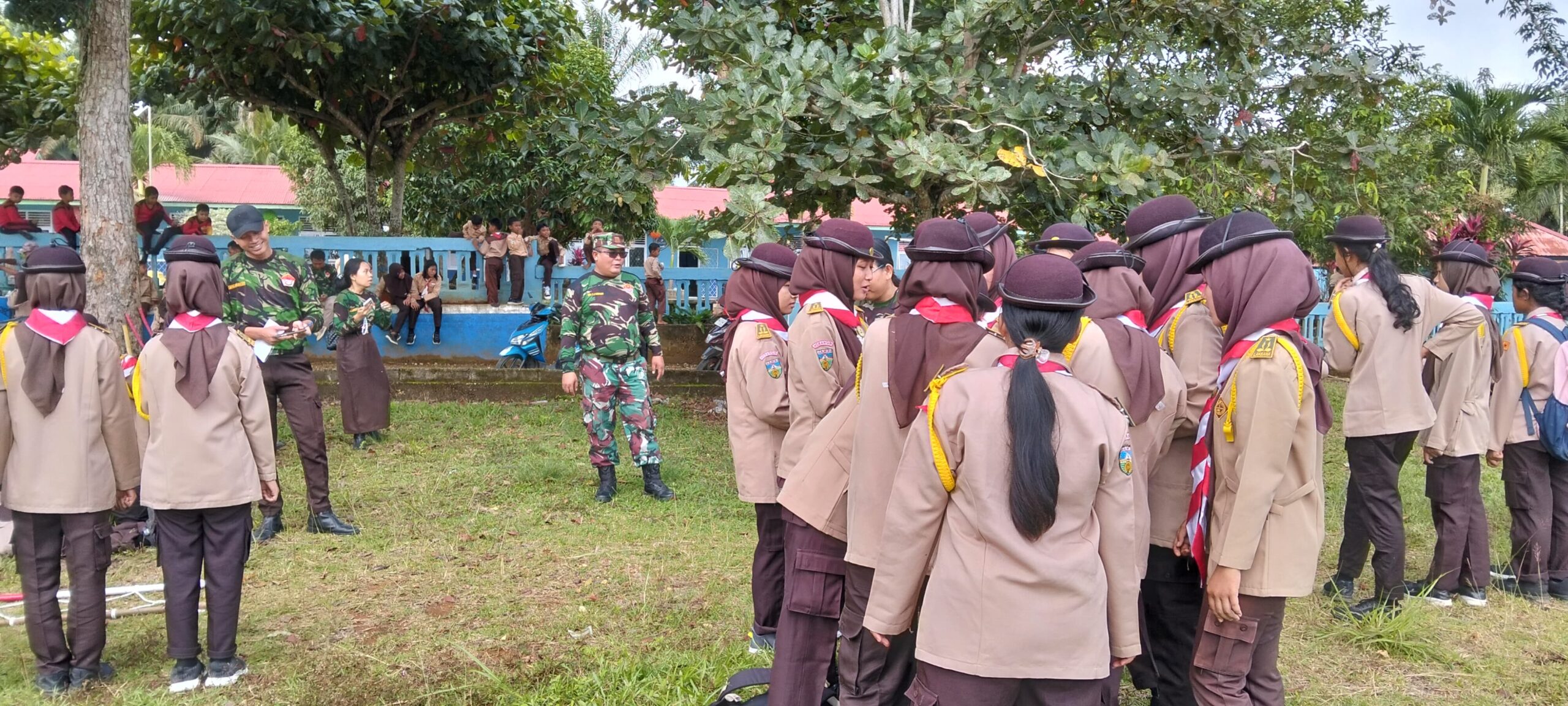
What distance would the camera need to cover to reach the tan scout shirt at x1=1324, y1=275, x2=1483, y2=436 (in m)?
4.88

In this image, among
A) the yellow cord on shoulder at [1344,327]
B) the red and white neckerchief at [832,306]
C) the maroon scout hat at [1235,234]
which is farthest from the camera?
the yellow cord on shoulder at [1344,327]

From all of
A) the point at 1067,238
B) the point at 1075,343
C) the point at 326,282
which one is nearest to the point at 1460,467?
the point at 1067,238

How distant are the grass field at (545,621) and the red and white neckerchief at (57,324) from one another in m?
1.34

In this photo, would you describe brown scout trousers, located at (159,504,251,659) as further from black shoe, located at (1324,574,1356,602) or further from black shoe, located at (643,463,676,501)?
black shoe, located at (1324,574,1356,602)

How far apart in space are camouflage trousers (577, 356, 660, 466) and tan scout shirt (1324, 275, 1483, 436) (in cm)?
411

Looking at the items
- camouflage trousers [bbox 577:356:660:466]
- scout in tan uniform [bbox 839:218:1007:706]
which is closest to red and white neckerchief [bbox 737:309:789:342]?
scout in tan uniform [bbox 839:218:1007:706]

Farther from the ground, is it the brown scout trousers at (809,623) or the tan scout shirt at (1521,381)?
the tan scout shirt at (1521,381)

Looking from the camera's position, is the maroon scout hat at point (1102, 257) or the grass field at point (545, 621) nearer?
the maroon scout hat at point (1102, 257)

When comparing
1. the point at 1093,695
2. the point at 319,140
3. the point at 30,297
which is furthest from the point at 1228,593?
the point at 319,140

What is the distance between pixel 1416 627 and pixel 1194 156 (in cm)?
360

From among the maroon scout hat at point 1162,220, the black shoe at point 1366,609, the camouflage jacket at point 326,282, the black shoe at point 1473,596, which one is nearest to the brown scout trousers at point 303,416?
the camouflage jacket at point 326,282

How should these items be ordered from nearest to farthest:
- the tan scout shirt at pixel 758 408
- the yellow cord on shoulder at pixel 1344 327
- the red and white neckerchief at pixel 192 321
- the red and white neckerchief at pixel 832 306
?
the red and white neckerchief at pixel 832 306 → the red and white neckerchief at pixel 192 321 → the tan scout shirt at pixel 758 408 → the yellow cord on shoulder at pixel 1344 327

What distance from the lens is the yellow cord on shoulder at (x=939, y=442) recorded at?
2627 millimetres

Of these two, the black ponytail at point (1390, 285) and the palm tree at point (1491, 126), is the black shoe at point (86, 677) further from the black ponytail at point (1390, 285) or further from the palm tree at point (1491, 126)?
the palm tree at point (1491, 126)
